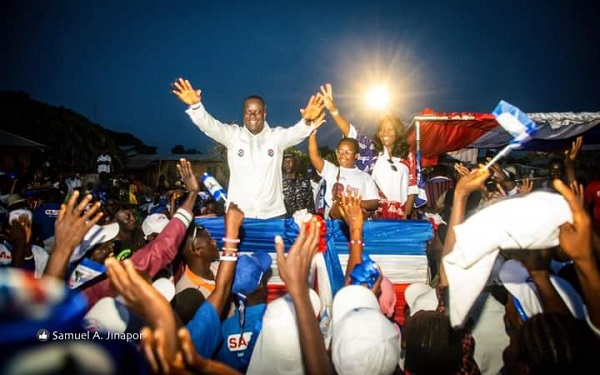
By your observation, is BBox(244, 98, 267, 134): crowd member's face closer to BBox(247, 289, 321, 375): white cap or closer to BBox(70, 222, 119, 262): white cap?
BBox(70, 222, 119, 262): white cap

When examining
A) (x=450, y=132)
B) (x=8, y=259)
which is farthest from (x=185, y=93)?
(x=450, y=132)

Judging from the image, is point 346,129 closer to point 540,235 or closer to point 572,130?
point 540,235

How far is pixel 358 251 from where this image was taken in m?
2.97

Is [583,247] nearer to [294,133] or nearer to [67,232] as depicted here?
[67,232]

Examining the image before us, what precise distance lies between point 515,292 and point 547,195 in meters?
0.80

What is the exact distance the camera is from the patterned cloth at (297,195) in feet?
19.8

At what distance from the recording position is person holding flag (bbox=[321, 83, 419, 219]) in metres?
5.27

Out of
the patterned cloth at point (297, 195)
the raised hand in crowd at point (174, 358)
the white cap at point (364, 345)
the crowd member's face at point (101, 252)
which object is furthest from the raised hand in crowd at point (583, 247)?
the patterned cloth at point (297, 195)

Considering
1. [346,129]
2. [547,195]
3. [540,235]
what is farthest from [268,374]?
[346,129]

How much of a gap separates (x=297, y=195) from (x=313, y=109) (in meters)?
1.80

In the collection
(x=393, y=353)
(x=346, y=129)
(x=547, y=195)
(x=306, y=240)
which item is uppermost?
(x=346, y=129)

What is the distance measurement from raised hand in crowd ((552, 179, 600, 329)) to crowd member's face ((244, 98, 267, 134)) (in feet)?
11.3

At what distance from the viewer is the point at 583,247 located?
1.83 meters

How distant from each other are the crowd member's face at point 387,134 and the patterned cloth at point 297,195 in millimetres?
1412
